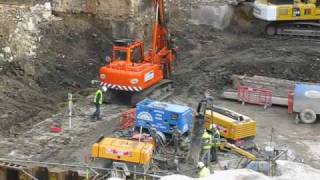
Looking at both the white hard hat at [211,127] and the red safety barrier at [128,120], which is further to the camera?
the red safety barrier at [128,120]

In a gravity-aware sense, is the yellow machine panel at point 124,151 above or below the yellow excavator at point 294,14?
below

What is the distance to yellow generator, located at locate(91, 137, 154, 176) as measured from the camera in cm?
1650

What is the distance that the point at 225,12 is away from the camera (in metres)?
35.3

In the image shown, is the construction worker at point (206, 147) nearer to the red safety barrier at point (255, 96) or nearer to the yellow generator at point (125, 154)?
the yellow generator at point (125, 154)

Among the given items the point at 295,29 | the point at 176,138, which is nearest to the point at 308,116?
the point at 176,138

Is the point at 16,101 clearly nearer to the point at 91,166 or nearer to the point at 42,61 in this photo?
the point at 42,61

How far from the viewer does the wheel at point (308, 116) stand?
22.6 m

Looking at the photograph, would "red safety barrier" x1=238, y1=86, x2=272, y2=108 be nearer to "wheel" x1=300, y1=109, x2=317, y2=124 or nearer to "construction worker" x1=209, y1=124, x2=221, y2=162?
"wheel" x1=300, y1=109, x2=317, y2=124

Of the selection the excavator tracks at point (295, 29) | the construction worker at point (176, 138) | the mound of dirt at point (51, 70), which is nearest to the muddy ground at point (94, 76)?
the mound of dirt at point (51, 70)

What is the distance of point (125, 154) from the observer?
1656 cm

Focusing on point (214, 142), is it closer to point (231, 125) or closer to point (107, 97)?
point (231, 125)

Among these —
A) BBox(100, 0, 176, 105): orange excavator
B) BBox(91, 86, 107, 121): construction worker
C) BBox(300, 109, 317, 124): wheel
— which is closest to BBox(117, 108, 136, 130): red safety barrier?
BBox(91, 86, 107, 121): construction worker

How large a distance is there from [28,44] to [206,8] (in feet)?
39.7

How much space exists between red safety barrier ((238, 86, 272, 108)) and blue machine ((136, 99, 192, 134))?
522 cm
